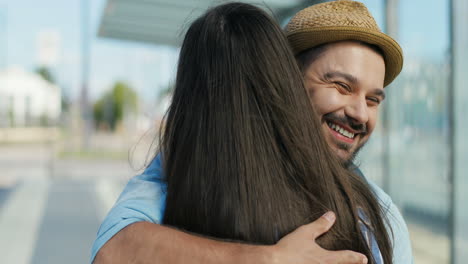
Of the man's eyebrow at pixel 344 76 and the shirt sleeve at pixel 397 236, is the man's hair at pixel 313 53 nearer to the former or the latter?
the man's eyebrow at pixel 344 76

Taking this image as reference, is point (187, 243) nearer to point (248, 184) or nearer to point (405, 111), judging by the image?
point (248, 184)

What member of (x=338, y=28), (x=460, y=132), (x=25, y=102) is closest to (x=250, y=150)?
(x=338, y=28)

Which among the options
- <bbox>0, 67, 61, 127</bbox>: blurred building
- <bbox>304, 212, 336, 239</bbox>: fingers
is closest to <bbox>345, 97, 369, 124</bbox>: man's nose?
<bbox>304, 212, 336, 239</bbox>: fingers

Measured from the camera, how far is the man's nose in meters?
1.43

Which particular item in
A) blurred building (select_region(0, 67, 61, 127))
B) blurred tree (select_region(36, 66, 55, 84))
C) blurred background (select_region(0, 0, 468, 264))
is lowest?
blurred tree (select_region(36, 66, 55, 84))

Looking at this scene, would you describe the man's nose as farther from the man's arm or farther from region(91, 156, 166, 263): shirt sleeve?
region(91, 156, 166, 263): shirt sleeve

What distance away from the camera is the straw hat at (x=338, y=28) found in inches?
55.3

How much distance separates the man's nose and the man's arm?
14.7 inches

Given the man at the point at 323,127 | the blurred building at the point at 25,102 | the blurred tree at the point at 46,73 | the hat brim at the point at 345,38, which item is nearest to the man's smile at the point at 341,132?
the man at the point at 323,127

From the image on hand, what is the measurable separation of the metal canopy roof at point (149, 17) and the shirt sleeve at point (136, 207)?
4.50 m

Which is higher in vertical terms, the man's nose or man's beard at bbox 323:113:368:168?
the man's nose

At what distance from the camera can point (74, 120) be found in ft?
72.8

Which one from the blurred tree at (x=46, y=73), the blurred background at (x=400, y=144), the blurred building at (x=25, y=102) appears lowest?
the blurred tree at (x=46, y=73)

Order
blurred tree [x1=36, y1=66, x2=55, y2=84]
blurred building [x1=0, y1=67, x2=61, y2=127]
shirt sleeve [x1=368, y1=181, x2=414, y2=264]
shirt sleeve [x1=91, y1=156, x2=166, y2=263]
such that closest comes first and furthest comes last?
shirt sleeve [x1=91, y1=156, x2=166, y2=263], shirt sleeve [x1=368, y1=181, x2=414, y2=264], blurred building [x1=0, y1=67, x2=61, y2=127], blurred tree [x1=36, y1=66, x2=55, y2=84]
